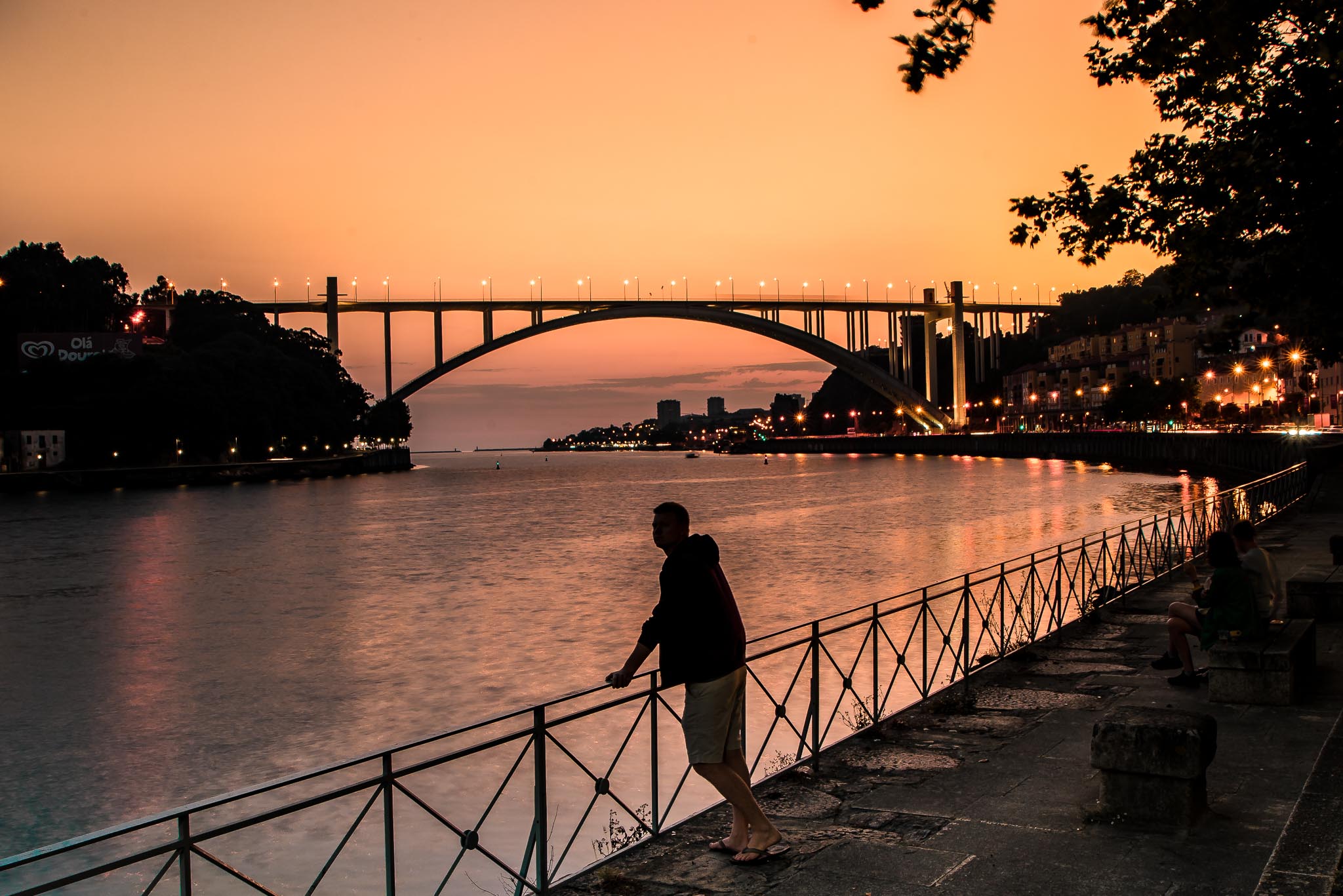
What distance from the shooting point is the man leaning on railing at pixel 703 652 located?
4.90m

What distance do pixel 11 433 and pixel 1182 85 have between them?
80061mm

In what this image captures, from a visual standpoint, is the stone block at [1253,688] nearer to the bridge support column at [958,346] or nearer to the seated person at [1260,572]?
the seated person at [1260,572]

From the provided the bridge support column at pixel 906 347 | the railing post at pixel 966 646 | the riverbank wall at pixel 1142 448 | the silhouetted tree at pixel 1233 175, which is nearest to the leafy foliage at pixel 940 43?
the silhouetted tree at pixel 1233 175

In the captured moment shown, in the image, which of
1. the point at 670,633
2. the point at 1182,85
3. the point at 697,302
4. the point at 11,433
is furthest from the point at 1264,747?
the point at 697,302

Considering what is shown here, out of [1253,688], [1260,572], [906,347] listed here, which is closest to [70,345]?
[906,347]

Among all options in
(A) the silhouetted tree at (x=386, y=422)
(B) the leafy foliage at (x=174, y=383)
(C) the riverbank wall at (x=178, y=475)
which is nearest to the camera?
(C) the riverbank wall at (x=178, y=475)

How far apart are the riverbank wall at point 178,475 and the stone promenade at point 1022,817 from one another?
256 feet

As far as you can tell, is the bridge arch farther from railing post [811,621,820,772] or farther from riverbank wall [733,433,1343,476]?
railing post [811,621,820,772]

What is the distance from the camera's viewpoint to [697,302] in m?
96.6

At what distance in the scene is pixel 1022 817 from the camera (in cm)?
563

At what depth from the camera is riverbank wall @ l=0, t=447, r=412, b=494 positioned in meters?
73.6

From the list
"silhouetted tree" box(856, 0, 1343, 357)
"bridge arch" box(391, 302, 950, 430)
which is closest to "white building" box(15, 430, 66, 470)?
"bridge arch" box(391, 302, 950, 430)

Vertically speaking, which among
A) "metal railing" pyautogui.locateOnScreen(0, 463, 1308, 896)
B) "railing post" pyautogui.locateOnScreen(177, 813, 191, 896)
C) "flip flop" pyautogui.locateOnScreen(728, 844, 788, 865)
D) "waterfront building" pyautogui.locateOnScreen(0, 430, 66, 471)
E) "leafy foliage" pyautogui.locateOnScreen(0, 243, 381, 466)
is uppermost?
"leafy foliage" pyautogui.locateOnScreen(0, 243, 381, 466)

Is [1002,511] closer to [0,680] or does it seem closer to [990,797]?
[0,680]
